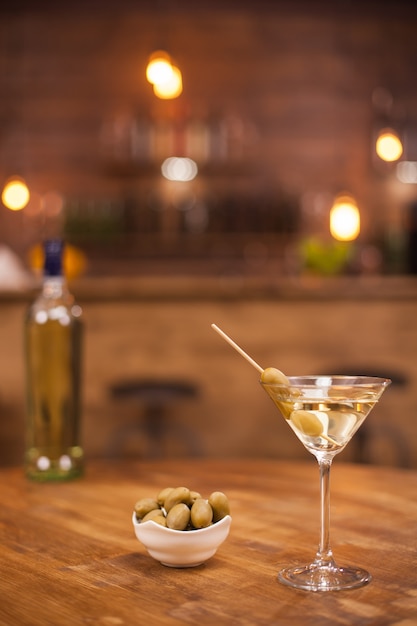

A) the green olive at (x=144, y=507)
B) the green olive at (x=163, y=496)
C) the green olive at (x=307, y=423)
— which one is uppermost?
the green olive at (x=307, y=423)

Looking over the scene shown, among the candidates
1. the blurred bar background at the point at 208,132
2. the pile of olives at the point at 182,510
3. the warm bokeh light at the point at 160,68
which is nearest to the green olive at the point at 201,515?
the pile of olives at the point at 182,510

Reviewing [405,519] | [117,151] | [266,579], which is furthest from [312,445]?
[117,151]

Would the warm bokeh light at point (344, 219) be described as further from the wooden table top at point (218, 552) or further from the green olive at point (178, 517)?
the green olive at point (178, 517)

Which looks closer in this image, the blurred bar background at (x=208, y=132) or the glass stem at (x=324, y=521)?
the glass stem at (x=324, y=521)

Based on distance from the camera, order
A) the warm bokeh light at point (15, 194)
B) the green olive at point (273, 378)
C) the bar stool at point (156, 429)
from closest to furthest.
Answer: the green olive at point (273, 378) → the bar stool at point (156, 429) → the warm bokeh light at point (15, 194)

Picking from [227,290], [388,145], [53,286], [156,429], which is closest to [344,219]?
[388,145]

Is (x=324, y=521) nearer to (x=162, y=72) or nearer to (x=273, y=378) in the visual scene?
(x=273, y=378)
